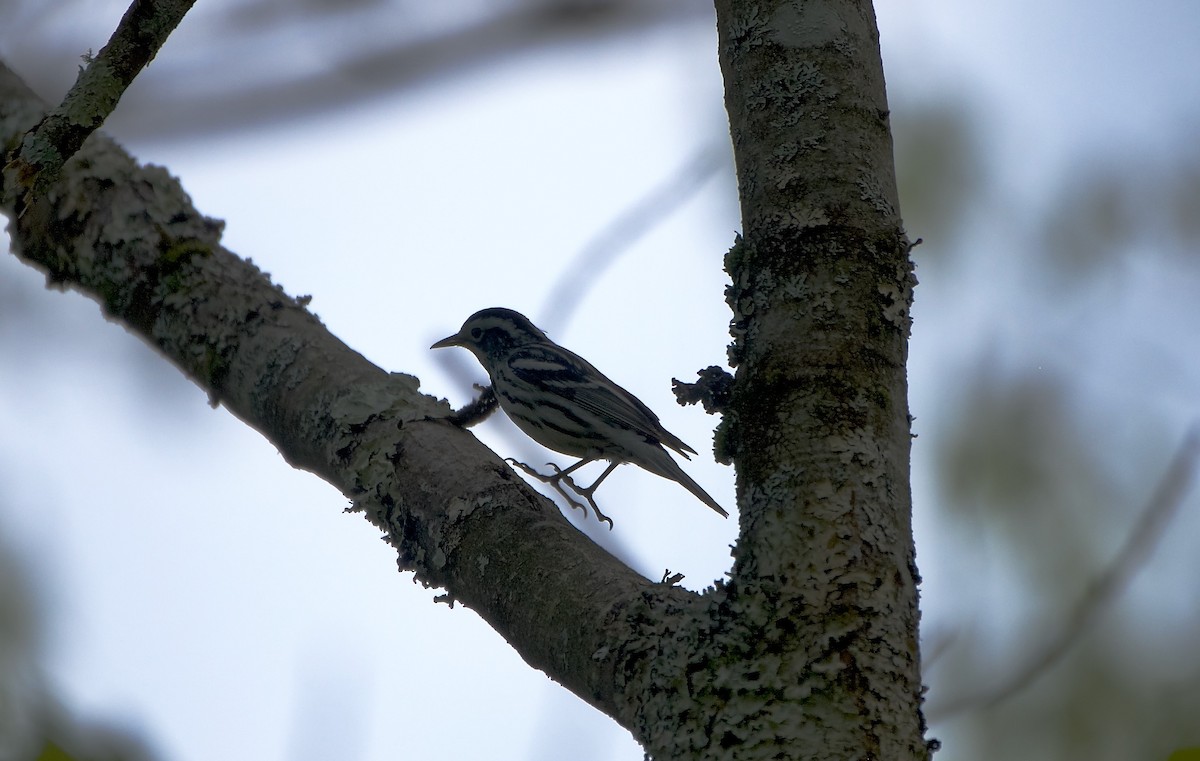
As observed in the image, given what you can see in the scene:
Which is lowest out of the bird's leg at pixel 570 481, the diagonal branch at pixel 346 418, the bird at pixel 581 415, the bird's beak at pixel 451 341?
the diagonal branch at pixel 346 418

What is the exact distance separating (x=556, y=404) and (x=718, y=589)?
4.41 meters

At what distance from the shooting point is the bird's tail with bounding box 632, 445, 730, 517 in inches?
248

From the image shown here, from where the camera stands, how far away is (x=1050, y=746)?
4773mm

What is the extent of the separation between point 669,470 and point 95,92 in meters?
3.97

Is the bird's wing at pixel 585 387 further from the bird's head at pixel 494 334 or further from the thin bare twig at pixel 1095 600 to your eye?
the thin bare twig at pixel 1095 600

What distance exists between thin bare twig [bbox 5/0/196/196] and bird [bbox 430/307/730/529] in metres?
3.30

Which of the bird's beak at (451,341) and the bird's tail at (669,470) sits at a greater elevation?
the bird's beak at (451,341)

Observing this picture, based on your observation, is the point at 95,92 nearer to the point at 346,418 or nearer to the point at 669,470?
the point at 346,418

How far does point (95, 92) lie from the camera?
2.94m

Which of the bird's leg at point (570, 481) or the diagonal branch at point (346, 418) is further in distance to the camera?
the bird's leg at point (570, 481)

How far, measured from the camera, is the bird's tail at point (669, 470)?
6289mm

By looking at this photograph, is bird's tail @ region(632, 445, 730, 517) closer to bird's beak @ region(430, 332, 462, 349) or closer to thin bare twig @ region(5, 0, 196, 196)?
bird's beak @ region(430, 332, 462, 349)

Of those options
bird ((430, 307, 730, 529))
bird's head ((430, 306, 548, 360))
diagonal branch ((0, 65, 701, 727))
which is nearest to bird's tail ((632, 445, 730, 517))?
bird ((430, 307, 730, 529))

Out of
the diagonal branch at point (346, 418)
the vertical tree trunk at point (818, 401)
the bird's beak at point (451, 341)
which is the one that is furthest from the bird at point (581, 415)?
the vertical tree trunk at point (818, 401)
